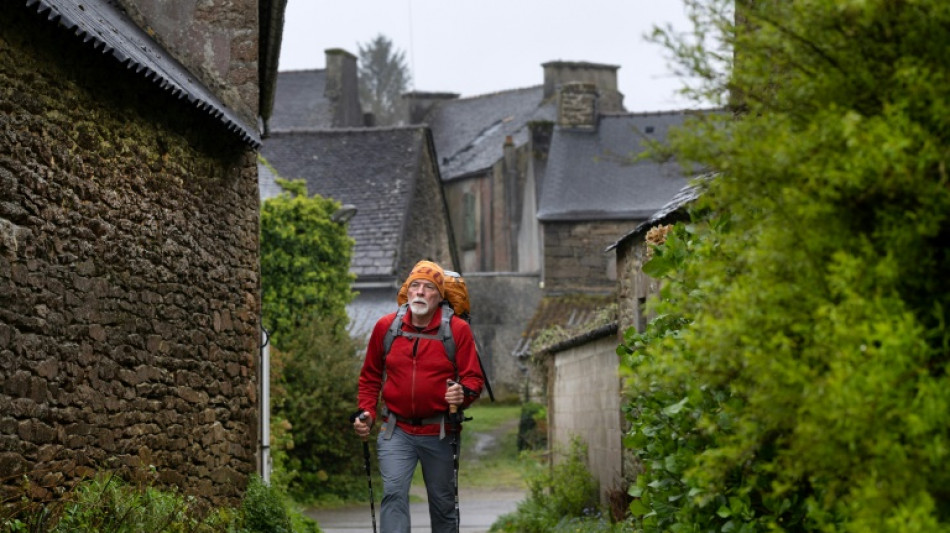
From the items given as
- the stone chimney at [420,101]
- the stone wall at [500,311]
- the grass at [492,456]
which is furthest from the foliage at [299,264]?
the stone chimney at [420,101]

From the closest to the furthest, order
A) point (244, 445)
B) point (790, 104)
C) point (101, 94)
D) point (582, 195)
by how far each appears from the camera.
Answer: point (790, 104) < point (101, 94) < point (244, 445) < point (582, 195)

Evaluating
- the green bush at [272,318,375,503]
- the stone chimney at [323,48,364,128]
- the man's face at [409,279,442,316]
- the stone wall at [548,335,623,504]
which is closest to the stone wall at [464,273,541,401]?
the stone chimney at [323,48,364,128]

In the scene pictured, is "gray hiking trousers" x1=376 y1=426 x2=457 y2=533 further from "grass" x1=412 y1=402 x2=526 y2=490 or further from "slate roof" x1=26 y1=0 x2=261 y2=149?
"grass" x1=412 y1=402 x2=526 y2=490

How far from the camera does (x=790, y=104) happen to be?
4070 millimetres

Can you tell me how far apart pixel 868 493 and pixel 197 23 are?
999 cm

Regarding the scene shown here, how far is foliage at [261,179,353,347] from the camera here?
73.3 feet

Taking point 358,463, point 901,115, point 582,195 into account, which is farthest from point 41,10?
point 582,195

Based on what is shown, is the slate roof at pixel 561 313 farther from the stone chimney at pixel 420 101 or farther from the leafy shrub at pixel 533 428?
the stone chimney at pixel 420 101

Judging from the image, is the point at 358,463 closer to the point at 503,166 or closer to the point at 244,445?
the point at 244,445

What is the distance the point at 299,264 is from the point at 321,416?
3.50 meters

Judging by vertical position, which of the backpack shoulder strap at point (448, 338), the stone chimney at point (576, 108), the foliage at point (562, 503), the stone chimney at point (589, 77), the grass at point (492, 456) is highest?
the stone chimney at point (589, 77)

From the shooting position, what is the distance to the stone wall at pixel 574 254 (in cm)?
3975

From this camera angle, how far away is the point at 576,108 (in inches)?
1639

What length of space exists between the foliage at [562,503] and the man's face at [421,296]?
504 centimetres
